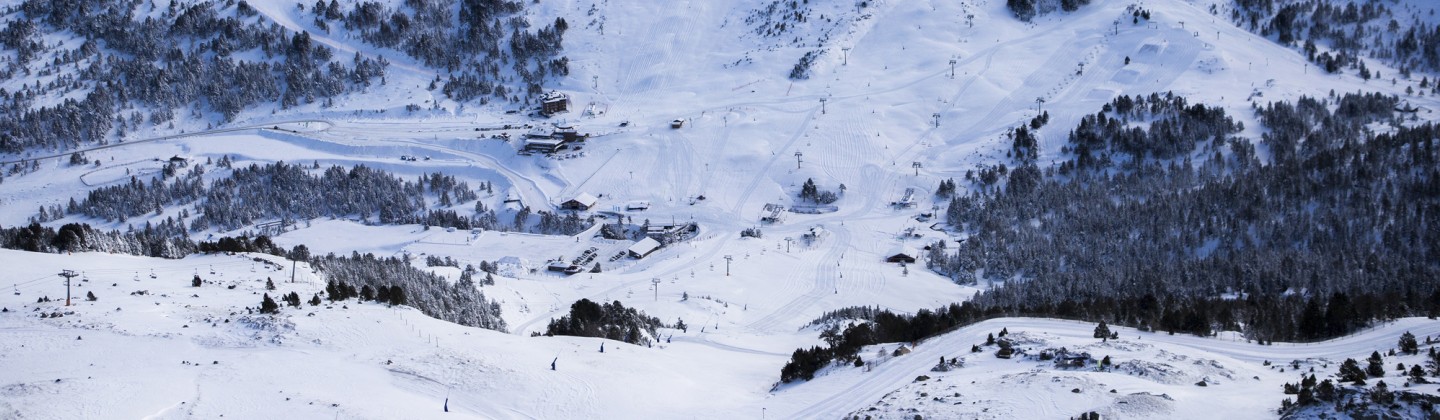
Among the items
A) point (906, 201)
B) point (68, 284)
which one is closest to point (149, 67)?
point (906, 201)

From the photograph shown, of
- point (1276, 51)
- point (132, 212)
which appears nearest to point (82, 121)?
point (132, 212)

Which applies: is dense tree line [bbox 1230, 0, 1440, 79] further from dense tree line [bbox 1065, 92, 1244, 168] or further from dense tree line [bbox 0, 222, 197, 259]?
dense tree line [bbox 0, 222, 197, 259]

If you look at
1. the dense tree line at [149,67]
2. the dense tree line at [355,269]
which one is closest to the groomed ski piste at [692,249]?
the dense tree line at [355,269]

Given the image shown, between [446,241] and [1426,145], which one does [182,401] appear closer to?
[446,241]

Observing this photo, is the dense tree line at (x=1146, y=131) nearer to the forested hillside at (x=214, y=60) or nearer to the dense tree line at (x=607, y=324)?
the dense tree line at (x=607, y=324)

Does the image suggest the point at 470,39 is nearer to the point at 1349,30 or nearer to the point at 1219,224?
the point at 1219,224

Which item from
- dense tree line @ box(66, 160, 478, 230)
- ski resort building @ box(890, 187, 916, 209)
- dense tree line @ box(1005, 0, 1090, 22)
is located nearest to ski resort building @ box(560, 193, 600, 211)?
dense tree line @ box(66, 160, 478, 230)
